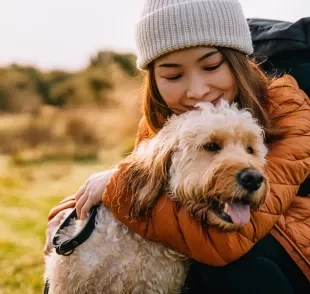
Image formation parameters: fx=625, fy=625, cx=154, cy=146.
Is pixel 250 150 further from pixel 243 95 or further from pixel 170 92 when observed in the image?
pixel 170 92

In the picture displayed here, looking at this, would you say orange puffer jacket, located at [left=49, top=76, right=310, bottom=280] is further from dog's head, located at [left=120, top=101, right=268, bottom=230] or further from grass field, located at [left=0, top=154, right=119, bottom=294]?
grass field, located at [left=0, top=154, right=119, bottom=294]

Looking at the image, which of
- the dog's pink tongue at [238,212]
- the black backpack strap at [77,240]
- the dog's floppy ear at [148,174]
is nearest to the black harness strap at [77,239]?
the black backpack strap at [77,240]

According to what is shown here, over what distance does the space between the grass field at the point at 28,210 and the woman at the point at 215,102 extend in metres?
2.04

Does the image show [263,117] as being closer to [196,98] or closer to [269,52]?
[196,98]

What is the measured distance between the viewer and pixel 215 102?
288 cm

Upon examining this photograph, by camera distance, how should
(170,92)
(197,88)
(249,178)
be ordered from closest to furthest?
(249,178) < (197,88) < (170,92)

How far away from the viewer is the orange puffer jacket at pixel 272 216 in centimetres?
256

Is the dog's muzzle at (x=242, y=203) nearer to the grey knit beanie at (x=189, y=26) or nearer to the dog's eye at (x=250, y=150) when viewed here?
the dog's eye at (x=250, y=150)

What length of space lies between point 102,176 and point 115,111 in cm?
790

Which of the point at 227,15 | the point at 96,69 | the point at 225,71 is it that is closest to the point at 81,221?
the point at 225,71

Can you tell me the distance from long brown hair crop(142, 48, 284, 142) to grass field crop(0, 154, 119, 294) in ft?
6.76

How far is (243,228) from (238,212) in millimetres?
116

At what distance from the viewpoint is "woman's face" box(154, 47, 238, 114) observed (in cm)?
285

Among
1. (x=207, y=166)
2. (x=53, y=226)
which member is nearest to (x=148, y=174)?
(x=207, y=166)
